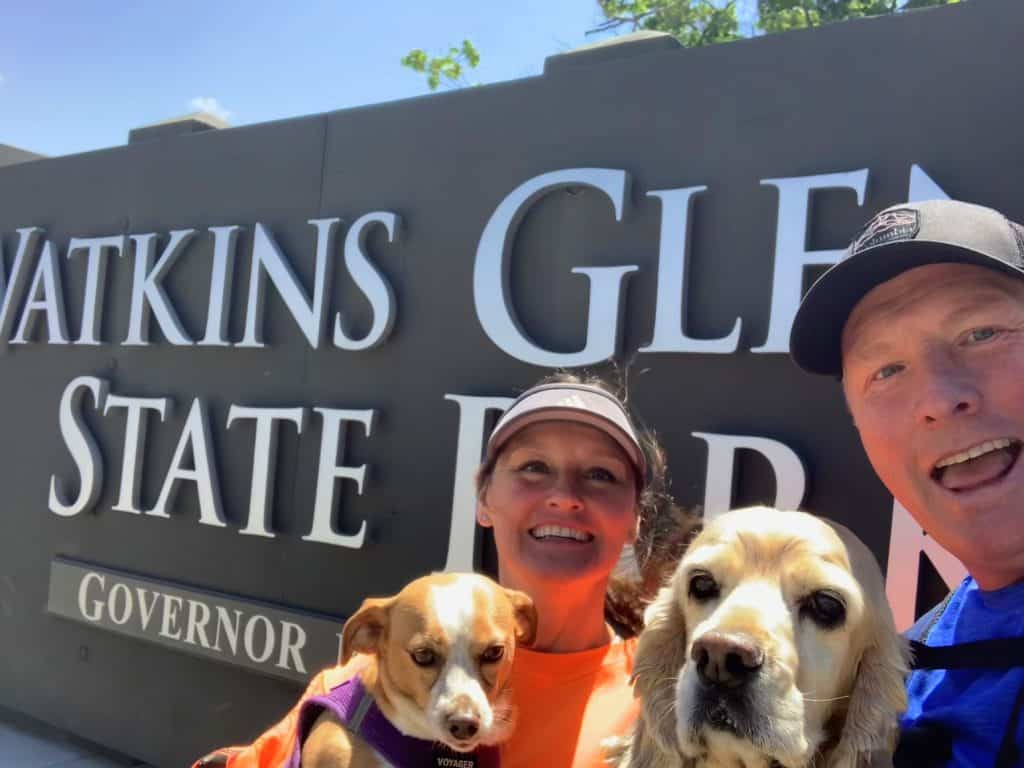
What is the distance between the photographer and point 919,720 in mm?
1488

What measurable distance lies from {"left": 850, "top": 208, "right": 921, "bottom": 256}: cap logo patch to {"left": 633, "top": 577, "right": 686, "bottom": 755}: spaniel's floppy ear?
0.81m

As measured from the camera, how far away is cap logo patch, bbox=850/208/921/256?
1.60 meters

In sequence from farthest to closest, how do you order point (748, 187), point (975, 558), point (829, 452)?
point (748, 187) → point (829, 452) → point (975, 558)

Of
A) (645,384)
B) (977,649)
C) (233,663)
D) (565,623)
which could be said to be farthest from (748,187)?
(233,663)

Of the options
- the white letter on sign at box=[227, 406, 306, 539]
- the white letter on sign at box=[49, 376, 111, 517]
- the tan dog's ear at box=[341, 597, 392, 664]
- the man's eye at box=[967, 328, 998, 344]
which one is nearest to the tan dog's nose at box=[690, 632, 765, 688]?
the man's eye at box=[967, 328, 998, 344]

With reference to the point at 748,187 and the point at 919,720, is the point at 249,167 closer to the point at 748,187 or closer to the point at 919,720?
the point at 748,187

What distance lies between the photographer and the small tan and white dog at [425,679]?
2.20 m

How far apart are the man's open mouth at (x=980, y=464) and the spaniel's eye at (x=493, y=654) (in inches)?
48.5

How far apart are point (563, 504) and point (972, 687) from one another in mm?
1002

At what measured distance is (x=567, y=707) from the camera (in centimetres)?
200

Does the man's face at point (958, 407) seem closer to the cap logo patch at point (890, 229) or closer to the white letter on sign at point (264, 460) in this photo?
the cap logo patch at point (890, 229)

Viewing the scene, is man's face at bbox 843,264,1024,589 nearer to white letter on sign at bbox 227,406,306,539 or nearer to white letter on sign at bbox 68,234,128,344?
white letter on sign at bbox 227,406,306,539

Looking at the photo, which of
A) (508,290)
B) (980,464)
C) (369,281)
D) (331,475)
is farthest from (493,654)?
(369,281)

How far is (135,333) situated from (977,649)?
4909mm
